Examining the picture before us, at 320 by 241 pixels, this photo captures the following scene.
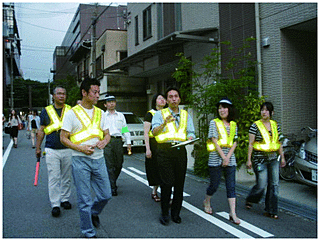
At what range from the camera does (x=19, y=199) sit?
6.41 metres

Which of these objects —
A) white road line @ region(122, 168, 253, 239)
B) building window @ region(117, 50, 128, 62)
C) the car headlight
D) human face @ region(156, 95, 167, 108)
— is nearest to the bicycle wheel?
the car headlight

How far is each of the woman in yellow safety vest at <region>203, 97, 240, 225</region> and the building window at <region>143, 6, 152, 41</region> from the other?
46.0 ft

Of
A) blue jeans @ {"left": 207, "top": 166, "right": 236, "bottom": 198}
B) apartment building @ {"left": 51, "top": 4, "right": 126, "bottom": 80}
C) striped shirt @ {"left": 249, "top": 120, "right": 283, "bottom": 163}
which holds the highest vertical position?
apartment building @ {"left": 51, "top": 4, "right": 126, "bottom": 80}

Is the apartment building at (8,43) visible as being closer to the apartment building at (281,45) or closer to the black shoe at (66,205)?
the apartment building at (281,45)

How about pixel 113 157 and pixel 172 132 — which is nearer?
pixel 172 132

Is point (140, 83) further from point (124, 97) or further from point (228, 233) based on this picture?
point (228, 233)

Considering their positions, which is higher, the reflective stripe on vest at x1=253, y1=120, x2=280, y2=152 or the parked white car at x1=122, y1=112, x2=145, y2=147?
the reflective stripe on vest at x1=253, y1=120, x2=280, y2=152

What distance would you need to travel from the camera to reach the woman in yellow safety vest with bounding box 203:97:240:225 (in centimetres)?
500

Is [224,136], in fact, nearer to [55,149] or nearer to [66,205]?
[55,149]

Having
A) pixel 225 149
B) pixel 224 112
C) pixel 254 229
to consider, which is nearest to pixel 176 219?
pixel 254 229

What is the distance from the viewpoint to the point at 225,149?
506cm

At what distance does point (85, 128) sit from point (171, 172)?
1370 millimetres

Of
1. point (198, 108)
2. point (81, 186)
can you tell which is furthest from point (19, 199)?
point (198, 108)

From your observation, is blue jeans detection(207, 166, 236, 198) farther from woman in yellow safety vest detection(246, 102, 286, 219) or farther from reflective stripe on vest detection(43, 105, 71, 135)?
reflective stripe on vest detection(43, 105, 71, 135)
